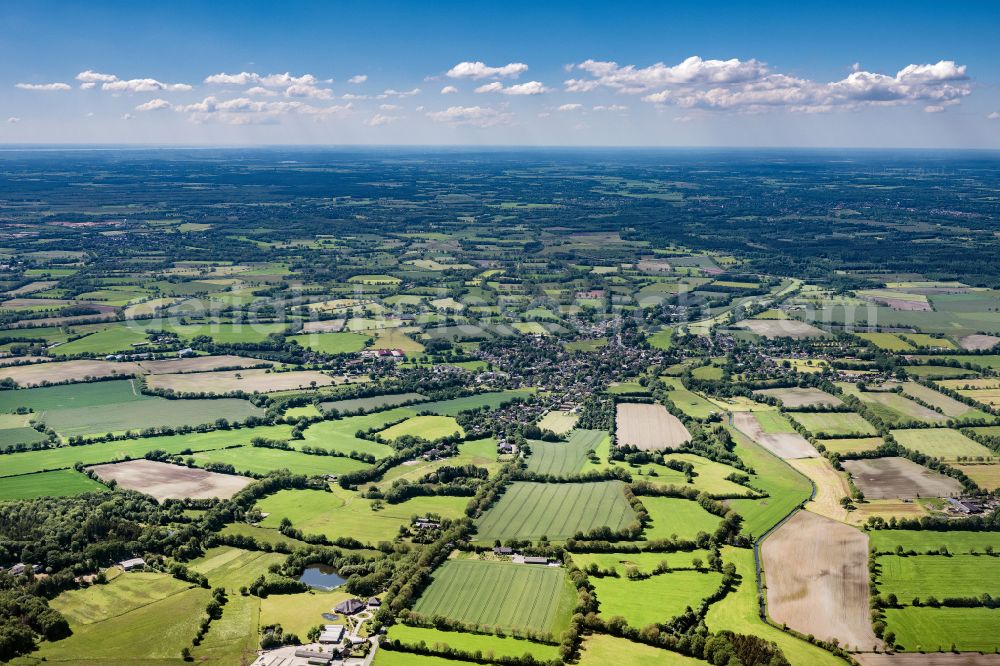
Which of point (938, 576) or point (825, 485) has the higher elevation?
point (825, 485)

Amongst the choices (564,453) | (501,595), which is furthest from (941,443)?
(501,595)

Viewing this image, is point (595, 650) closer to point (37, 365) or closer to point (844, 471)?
point (844, 471)

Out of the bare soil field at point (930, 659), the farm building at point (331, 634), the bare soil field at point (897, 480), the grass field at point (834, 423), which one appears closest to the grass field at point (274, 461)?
the farm building at point (331, 634)

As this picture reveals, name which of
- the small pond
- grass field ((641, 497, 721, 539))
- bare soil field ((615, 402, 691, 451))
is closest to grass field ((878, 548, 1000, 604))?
grass field ((641, 497, 721, 539))

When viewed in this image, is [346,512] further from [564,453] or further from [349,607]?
[564,453]

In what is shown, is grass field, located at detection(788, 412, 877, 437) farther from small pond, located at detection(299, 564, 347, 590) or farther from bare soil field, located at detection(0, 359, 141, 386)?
bare soil field, located at detection(0, 359, 141, 386)

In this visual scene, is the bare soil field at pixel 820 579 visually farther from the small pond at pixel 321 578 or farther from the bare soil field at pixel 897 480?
the small pond at pixel 321 578

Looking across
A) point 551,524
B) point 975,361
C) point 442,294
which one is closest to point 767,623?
point 551,524
